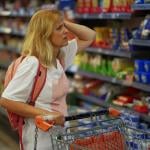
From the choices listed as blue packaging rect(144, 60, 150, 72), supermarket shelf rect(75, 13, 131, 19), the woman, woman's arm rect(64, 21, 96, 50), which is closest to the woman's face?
the woman

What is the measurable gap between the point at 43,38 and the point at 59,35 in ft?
0.35

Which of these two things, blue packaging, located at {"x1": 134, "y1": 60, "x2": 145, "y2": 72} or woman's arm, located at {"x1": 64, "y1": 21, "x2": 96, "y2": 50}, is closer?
woman's arm, located at {"x1": 64, "y1": 21, "x2": 96, "y2": 50}

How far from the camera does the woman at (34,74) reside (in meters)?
2.44

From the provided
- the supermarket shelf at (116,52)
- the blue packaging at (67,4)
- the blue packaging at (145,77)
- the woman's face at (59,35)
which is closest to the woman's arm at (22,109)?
the woman's face at (59,35)

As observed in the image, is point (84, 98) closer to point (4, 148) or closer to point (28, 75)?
point (4, 148)

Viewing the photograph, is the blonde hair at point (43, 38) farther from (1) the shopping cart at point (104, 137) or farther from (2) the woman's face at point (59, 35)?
(1) the shopping cart at point (104, 137)

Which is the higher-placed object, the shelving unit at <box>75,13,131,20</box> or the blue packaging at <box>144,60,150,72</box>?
the shelving unit at <box>75,13,131,20</box>

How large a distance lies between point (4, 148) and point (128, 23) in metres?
2.32

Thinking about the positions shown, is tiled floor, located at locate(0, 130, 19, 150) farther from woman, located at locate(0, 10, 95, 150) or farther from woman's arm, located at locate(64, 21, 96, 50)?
woman, located at locate(0, 10, 95, 150)

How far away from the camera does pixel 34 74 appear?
2.46 meters

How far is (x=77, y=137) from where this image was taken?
7.07ft

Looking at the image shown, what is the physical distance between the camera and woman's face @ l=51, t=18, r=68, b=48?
8.29 feet

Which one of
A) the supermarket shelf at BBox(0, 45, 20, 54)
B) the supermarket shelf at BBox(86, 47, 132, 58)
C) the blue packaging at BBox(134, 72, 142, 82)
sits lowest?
the supermarket shelf at BBox(0, 45, 20, 54)

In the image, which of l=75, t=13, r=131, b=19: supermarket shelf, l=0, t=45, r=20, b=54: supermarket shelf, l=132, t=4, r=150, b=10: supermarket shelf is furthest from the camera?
l=0, t=45, r=20, b=54: supermarket shelf
